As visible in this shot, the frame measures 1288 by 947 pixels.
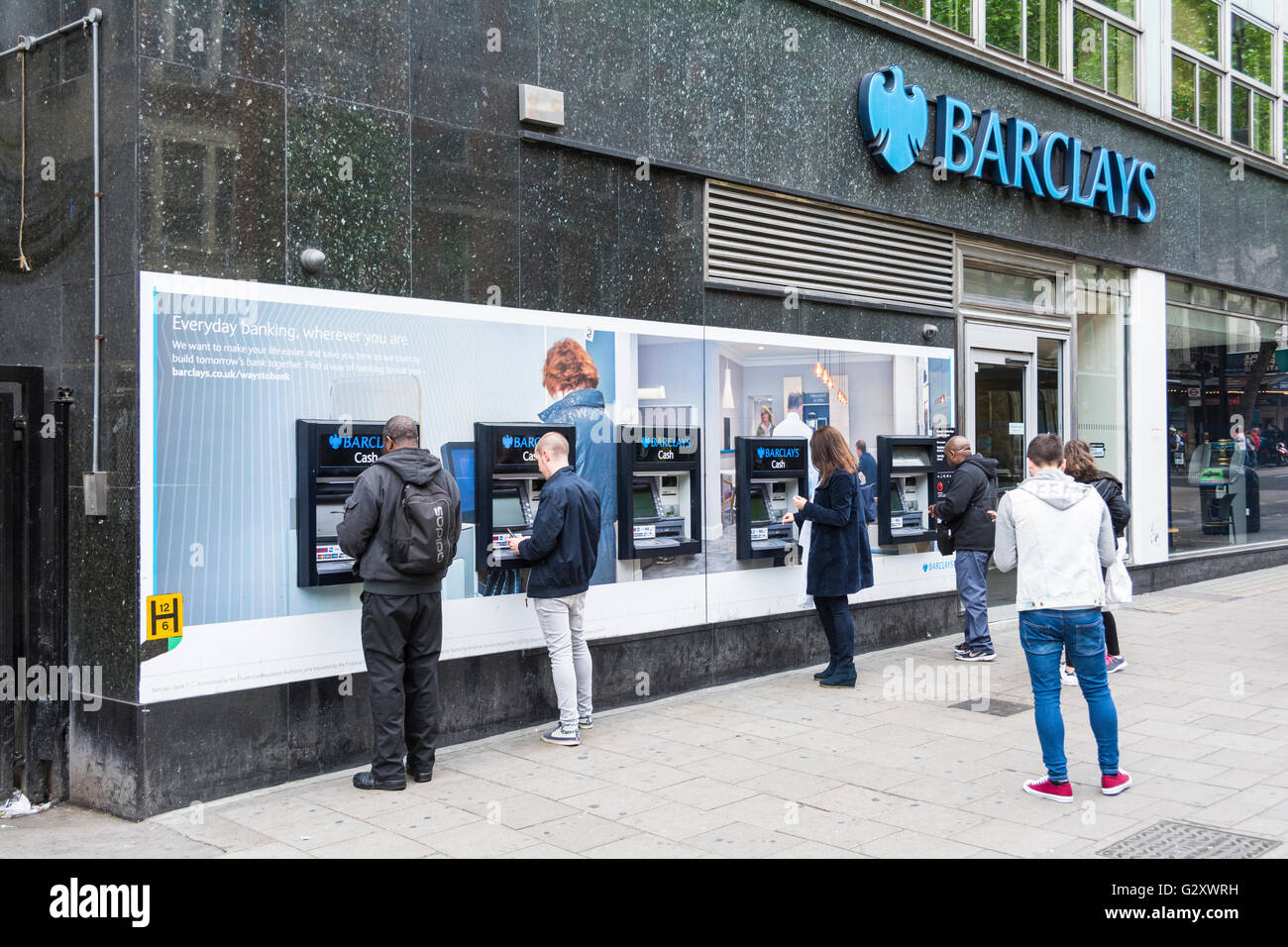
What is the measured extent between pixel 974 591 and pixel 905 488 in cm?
127

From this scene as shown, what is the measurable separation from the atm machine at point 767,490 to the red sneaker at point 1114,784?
3.43 m

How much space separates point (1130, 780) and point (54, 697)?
5499 millimetres

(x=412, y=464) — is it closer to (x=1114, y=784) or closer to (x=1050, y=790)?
(x=1050, y=790)

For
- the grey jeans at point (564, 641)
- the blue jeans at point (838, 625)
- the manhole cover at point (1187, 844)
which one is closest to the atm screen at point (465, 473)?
the grey jeans at point (564, 641)

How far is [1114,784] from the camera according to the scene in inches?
229

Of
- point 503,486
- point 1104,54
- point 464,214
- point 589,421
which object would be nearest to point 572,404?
point 589,421

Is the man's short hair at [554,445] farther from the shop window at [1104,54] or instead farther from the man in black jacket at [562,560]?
the shop window at [1104,54]

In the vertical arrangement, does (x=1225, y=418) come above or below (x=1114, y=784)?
above

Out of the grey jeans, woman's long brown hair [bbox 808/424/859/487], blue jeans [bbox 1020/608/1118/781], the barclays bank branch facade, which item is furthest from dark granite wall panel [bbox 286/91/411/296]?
blue jeans [bbox 1020/608/1118/781]

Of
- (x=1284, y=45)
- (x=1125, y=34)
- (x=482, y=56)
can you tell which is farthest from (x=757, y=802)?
(x=1284, y=45)

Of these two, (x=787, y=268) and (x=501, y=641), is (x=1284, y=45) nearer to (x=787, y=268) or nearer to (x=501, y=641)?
(x=787, y=268)

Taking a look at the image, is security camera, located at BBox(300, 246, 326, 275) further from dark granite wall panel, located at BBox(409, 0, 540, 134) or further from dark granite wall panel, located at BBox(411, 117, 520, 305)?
dark granite wall panel, located at BBox(409, 0, 540, 134)

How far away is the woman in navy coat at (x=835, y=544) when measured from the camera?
27.3 ft

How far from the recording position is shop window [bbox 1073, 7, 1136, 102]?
12773mm
